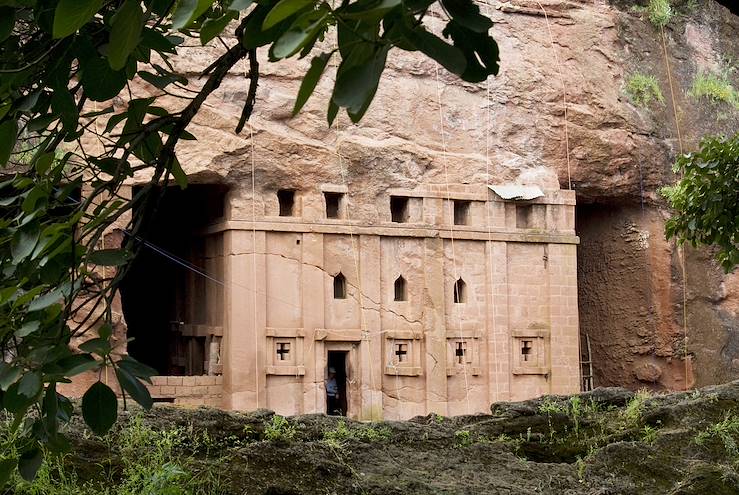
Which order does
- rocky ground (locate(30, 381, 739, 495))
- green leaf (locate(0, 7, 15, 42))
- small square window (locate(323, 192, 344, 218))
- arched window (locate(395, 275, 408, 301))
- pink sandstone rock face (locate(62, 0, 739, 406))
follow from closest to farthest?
green leaf (locate(0, 7, 15, 42))
rocky ground (locate(30, 381, 739, 495))
small square window (locate(323, 192, 344, 218))
arched window (locate(395, 275, 408, 301))
pink sandstone rock face (locate(62, 0, 739, 406))

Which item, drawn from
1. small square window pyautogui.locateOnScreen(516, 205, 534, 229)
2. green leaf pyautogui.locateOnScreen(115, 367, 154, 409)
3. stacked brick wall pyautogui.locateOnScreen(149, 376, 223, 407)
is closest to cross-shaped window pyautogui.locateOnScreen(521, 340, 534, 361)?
small square window pyautogui.locateOnScreen(516, 205, 534, 229)

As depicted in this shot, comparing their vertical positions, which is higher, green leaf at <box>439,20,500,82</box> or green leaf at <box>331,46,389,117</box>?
green leaf at <box>439,20,500,82</box>

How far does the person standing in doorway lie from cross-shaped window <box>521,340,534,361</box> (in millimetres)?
3434

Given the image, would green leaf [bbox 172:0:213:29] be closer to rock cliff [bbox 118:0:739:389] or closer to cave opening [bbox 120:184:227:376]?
cave opening [bbox 120:184:227:376]

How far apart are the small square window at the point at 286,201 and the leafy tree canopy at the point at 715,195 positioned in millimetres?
11536

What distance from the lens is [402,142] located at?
20.9m

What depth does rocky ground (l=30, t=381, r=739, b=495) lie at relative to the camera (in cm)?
553

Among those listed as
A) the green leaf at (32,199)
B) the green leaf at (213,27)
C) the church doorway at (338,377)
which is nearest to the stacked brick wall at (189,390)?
the church doorway at (338,377)

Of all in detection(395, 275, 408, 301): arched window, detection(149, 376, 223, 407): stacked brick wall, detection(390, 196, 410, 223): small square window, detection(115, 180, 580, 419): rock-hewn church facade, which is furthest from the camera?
detection(390, 196, 410, 223): small square window

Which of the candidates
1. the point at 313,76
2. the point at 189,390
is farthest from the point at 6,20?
the point at 189,390

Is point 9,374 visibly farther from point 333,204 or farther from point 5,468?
point 333,204

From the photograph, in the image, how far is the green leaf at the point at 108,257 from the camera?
3.18 m

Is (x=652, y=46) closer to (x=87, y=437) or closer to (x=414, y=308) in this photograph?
(x=414, y=308)

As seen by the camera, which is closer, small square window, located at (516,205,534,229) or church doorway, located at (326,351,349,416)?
church doorway, located at (326,351,349,416)
